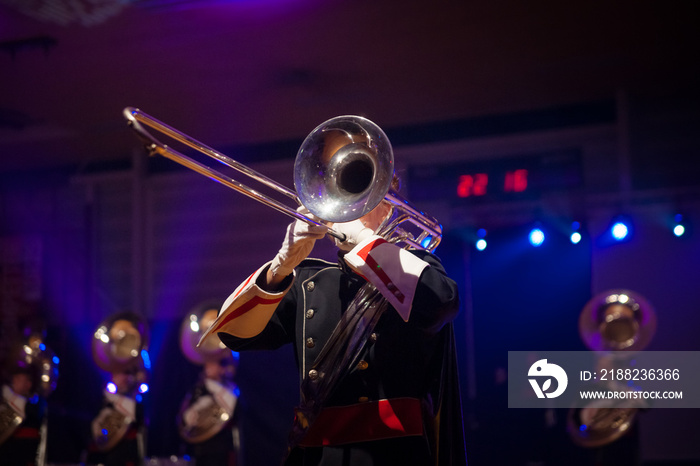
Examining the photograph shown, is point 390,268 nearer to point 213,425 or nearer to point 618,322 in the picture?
point 618,322

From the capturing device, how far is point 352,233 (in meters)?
2.47

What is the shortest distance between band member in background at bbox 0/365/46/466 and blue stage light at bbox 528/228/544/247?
4.28 metres

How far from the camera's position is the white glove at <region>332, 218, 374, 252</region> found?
8.05 ft

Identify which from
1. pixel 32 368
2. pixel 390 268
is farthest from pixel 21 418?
pixel 390 268

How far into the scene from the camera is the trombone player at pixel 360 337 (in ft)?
Result: 7.40

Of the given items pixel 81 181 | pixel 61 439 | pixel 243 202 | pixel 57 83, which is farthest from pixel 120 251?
pixel 57 83

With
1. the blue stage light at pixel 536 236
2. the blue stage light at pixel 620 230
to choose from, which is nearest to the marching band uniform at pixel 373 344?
the blue stage light at pixel 536 236

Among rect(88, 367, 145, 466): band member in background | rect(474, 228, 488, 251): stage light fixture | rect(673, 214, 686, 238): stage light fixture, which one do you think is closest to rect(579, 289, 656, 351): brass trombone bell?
rect(673, 214, 686, 238): stage light fixture

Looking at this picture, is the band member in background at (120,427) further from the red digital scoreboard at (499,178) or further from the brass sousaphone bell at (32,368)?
the red digital scoreboard at (499,178)

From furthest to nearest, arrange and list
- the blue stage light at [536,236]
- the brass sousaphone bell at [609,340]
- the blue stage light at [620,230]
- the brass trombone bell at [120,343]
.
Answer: the blue stage light at [536,236] → the blue stage light at [620,230] → the brass trombone bell at [120,343] → the brass sousaphone bell at [609,340]

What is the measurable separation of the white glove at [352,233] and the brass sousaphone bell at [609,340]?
3250 millimetres

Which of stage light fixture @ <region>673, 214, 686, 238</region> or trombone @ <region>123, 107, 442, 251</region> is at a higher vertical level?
stage light fixture @ <region>673, 214, 686, 238</region>

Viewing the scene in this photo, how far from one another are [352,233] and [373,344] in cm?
36

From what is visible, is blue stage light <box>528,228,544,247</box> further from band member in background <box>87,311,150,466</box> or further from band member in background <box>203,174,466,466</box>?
band member in background <box>203,174,466,466</box>
